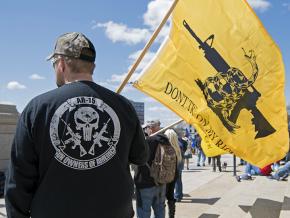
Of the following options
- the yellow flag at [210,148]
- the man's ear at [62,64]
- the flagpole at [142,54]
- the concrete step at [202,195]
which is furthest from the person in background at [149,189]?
the man's ear at [62,64]

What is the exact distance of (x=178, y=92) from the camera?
541 centimetres

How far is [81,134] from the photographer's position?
6.49 ft

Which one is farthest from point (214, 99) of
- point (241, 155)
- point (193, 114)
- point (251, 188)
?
point (251, 188)

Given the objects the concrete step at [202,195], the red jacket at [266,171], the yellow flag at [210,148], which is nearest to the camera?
the yellow flag at [210,148]

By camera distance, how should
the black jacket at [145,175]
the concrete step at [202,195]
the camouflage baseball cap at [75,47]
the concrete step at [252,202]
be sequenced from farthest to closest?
the concrete step at [202,195]
the concrete step at [252,202]
the black jacket at [145,175]
the camouflage baseball cap at [75,47]

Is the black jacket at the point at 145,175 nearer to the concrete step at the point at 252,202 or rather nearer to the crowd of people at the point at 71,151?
the concrete step at the point at 252,202

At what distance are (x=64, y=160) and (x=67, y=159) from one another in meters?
0.02

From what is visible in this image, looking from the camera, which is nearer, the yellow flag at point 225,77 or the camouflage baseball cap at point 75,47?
the camouflage baseball cap at point 75,47

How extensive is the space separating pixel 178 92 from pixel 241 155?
1189 mm

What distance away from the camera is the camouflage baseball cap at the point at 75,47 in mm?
2131

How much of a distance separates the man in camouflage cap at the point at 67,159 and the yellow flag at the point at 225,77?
11.0 ft

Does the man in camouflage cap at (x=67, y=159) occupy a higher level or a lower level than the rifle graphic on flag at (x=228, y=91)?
lower

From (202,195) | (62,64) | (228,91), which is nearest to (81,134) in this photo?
(62,64)

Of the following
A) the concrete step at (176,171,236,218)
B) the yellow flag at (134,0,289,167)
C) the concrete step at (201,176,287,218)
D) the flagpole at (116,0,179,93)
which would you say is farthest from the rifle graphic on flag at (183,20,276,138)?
the concrete step at (176,171,236,218)
